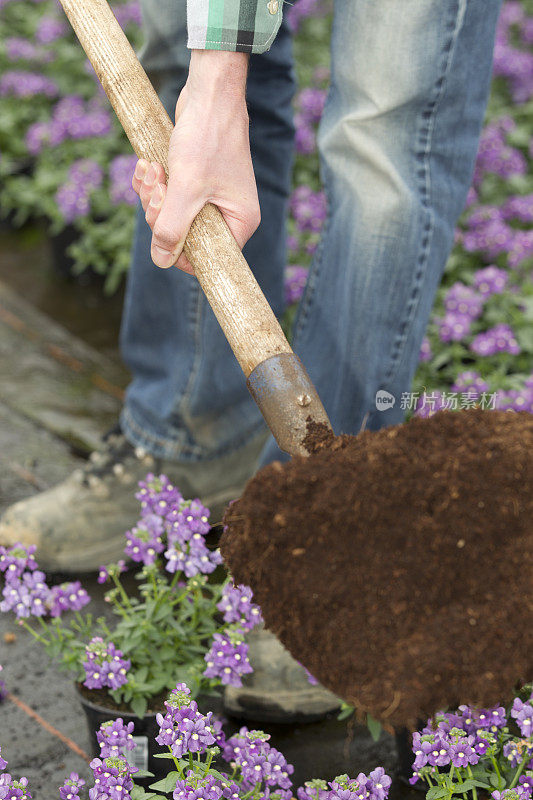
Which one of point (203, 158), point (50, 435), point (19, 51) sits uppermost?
point (203, 158)

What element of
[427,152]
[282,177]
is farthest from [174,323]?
[427,152]

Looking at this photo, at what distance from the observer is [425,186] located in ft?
5.62

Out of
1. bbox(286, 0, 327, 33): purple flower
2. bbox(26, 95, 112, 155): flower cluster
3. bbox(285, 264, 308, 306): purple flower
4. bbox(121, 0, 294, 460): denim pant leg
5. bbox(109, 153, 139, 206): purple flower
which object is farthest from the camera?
bbox(286, 0, 327, 33): purple flower

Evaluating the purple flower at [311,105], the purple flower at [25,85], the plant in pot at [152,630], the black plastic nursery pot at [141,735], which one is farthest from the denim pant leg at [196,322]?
the purple flower at [25,85]

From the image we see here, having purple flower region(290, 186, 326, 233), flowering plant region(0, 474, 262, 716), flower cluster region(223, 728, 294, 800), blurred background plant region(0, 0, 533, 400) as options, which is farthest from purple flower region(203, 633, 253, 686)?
purple flower region(290, 186, 326, 233)

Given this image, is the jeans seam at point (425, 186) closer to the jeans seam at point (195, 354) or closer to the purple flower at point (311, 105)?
the jeans seam at point (195, 354)

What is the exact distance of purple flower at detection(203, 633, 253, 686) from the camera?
1498 millimetres

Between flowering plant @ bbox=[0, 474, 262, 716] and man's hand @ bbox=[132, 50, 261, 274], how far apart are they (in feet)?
1.48

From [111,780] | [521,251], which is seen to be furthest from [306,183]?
[111,780]

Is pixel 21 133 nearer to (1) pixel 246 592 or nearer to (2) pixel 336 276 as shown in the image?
(2) pixel 336 276

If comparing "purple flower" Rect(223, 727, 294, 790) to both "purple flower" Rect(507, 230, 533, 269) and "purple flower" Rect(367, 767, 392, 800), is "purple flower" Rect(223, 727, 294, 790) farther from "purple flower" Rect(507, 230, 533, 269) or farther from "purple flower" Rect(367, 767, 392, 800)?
"purple flower" Rect(507, 230, 533, 269)

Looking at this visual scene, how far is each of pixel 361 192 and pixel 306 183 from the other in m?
1.81

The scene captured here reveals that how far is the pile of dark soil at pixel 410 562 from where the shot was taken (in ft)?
3.70

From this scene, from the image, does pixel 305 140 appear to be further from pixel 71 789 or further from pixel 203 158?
pixel 71 789
